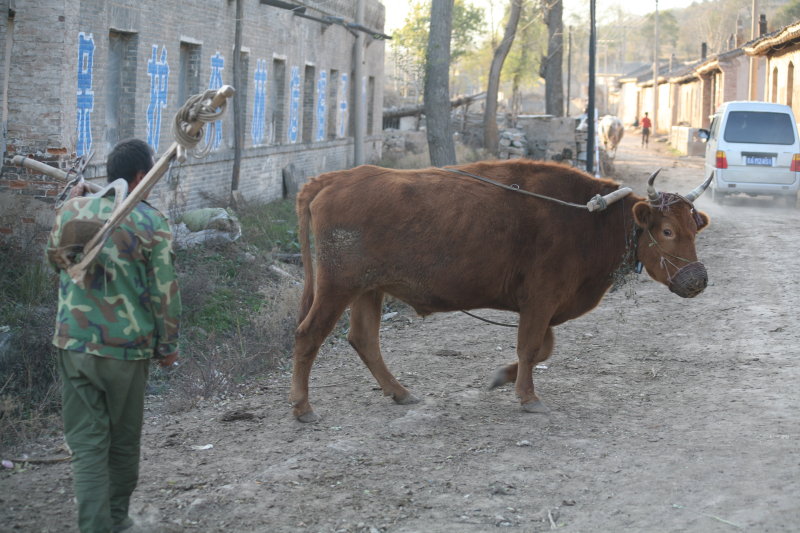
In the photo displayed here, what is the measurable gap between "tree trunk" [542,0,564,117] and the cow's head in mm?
27398

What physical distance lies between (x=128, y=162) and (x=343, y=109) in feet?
72.1

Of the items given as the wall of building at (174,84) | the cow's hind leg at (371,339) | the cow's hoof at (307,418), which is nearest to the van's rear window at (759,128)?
the wall of building at (174,84)

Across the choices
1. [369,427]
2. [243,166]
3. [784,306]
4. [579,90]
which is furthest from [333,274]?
[579,90]

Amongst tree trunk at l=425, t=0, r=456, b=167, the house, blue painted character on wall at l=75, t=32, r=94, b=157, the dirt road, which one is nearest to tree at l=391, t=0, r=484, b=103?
the house

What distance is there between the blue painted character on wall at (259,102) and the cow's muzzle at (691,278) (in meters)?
12.5

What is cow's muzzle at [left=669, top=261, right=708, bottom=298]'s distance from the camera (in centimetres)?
678

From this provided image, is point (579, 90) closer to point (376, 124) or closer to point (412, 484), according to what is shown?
point (376, 124)

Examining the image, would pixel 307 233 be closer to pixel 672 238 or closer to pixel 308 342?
pixel 308 342

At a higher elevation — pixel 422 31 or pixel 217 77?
pixel 422 31

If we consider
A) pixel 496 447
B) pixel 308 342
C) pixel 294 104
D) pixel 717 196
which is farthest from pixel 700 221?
pixel 294 104

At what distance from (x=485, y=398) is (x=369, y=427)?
1.16 metres

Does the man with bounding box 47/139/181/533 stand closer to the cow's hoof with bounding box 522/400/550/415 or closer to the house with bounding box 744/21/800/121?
the cow's hoof with bounding box 522/400/550/415

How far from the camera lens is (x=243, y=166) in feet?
57.8

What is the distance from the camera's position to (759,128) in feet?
64.7
